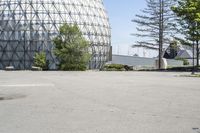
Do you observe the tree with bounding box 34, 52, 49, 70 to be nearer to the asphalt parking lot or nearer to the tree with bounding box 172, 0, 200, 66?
the tree with bounding box 172, 0, 200, 66

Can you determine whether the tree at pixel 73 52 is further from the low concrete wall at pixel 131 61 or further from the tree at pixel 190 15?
the low concrete wall at pixel 131 61

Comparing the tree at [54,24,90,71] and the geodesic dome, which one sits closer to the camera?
the tree at [54,24,90,71]

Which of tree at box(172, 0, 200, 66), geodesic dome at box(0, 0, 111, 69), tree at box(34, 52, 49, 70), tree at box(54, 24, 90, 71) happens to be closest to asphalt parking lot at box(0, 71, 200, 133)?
tree at box(172, 0, 200, 66)

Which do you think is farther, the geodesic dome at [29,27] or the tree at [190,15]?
the geodesic dome at [29,27]

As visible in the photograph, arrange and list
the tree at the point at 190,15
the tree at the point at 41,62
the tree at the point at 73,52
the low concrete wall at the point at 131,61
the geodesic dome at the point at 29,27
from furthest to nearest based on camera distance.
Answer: the low concrete wall at the point at 131,61 → the geodesic dome at the point at 29,27 → the tree at the point at 41,62 → the tree at the point at 73,52 → the tree at the point at 190,15

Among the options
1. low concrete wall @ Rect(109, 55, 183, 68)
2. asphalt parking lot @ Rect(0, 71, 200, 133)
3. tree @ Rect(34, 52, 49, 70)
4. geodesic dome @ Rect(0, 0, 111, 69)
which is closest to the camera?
asphalt parking lot @ Rect(0, 71, 200, 133)

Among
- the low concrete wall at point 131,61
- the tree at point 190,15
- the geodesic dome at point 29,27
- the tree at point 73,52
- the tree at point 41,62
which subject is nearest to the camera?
the tree at point 190,15

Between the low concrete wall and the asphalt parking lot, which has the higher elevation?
the low concrete wall

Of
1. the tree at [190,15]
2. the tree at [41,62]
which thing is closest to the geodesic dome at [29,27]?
the tree at [41,62]

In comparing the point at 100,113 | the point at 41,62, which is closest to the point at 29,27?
the point at 41,62

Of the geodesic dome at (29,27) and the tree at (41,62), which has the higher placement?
the geodesic dome at (29,27)

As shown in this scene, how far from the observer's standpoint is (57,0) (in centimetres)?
6869

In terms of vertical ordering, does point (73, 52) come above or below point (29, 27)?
below

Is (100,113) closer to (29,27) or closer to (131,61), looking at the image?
(29,27)
